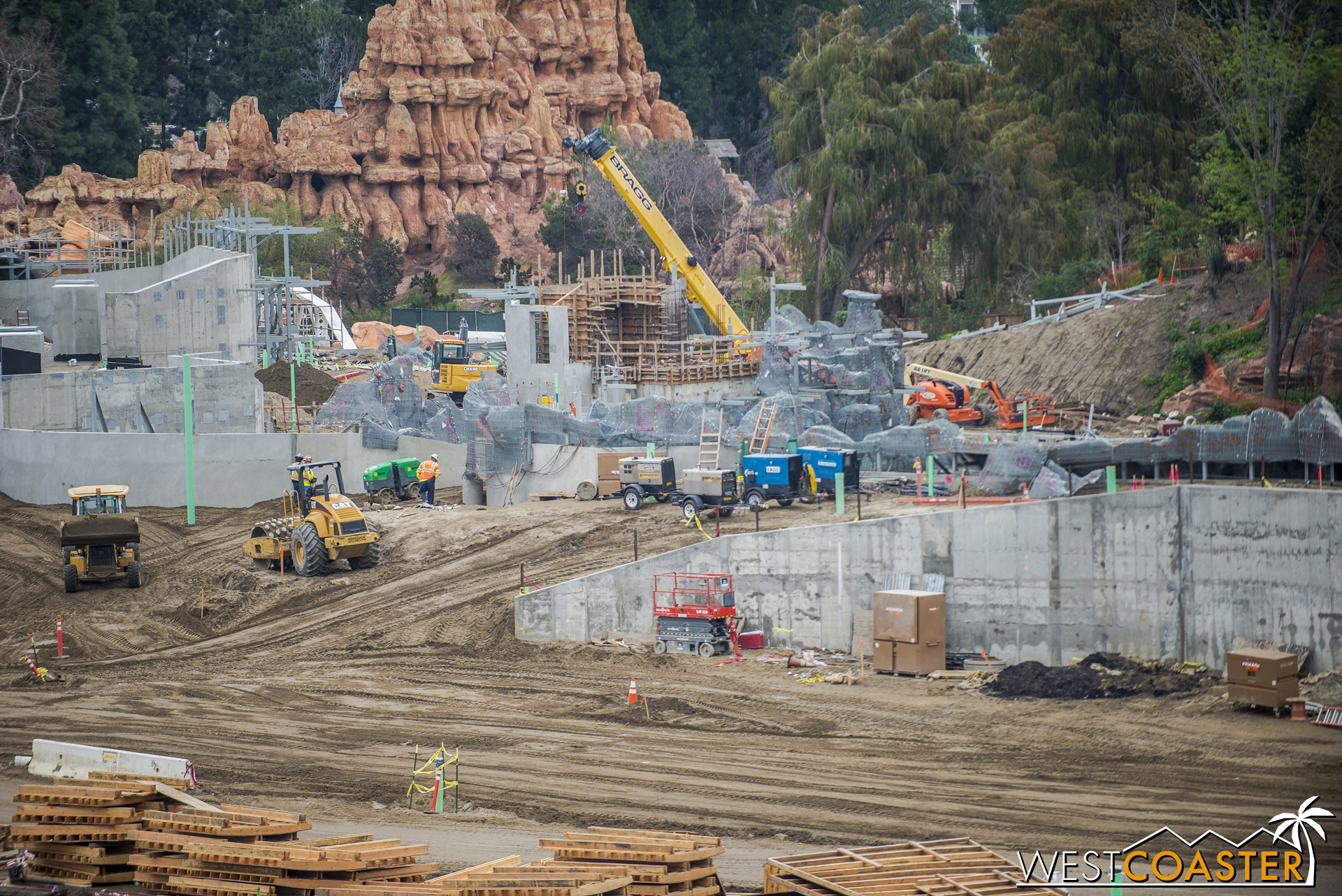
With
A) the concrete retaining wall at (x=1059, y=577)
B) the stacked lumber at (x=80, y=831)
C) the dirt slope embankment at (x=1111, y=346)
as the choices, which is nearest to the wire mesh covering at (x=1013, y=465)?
the concrete retaining wall at (x=1059, y=577)

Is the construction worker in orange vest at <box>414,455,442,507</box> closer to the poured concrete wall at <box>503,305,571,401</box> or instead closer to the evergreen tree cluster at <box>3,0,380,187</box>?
the poured concrete wall at <box>503,305,571,401</box>

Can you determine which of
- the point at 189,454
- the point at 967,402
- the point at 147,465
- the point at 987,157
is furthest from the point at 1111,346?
the point at 147,465

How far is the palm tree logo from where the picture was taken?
14.8m

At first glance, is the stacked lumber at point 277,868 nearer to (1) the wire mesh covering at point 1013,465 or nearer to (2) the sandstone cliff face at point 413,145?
(1) the wire mesh covering at point 1013,465

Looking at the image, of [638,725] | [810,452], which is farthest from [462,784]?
[810,452]

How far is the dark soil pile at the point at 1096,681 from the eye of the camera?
21.1 metres

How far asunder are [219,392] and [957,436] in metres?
23.2

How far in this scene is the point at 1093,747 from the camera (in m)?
18.9

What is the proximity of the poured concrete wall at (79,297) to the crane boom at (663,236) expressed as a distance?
1415 centimetres

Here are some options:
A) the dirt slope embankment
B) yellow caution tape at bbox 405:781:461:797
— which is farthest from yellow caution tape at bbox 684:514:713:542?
the dirt slope embankment

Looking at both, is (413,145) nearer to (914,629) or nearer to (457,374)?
(457,374)

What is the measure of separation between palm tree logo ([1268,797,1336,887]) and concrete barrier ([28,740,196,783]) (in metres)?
13.8

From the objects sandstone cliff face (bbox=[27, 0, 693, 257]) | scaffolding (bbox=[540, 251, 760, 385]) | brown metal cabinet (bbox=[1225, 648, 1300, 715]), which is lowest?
brown metal cabinet (bbox=[1225, 648, 1300, 715])

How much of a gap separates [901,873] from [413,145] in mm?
73759
